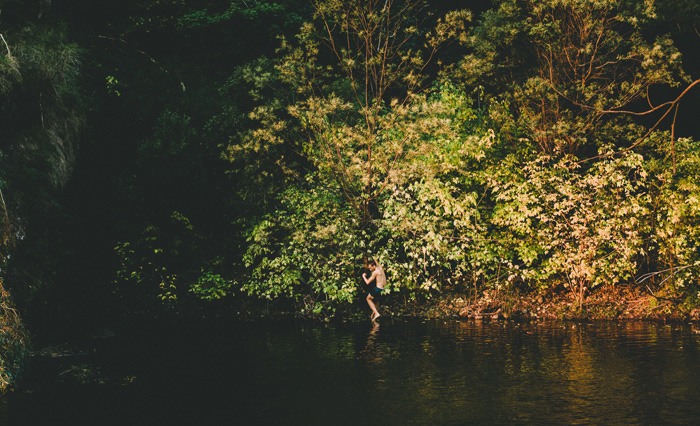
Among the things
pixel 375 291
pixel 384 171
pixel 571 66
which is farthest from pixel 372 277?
pixel 571 66

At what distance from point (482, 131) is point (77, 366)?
555 inches

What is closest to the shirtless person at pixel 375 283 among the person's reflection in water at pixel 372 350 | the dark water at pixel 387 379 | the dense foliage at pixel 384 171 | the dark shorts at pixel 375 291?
the dark shorts at pixel 375 291

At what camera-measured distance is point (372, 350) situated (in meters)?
17.4

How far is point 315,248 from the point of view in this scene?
23.8 m

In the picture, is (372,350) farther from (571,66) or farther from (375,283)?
(571,66)

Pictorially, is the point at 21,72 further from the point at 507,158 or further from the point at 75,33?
the point at 507,158

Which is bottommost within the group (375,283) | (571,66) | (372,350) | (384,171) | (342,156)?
(372,350)

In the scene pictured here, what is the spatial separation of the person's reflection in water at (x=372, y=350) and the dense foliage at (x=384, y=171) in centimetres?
276

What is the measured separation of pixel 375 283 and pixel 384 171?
3.38 m

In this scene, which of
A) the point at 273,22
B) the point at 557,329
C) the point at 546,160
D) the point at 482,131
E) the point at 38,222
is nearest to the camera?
the point at 38,222

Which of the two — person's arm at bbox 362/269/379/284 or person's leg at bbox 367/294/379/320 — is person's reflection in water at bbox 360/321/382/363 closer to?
person's arm at bbox 362/269/379/284

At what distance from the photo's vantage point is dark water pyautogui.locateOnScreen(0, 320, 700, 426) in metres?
11.3

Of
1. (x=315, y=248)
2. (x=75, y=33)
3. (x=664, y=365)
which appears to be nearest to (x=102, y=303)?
(x=315, y=248)

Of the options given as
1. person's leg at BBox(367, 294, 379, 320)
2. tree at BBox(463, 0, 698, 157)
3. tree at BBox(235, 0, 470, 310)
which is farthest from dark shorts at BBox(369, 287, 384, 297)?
tree at BBox(463, 0, 698, 157)
